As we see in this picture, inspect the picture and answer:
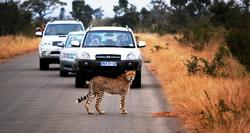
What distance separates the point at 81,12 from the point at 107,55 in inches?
4185

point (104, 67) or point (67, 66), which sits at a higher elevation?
point (104, 67)

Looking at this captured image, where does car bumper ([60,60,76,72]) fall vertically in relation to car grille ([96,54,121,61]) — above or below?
below

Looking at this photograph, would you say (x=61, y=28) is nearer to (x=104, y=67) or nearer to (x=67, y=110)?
(x=104, y=67)

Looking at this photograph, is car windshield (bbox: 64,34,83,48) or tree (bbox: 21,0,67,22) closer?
car windshield (bbox: 64,34,83,48)

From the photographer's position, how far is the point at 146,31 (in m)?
93.8

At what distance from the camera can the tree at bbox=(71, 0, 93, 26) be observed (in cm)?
12305

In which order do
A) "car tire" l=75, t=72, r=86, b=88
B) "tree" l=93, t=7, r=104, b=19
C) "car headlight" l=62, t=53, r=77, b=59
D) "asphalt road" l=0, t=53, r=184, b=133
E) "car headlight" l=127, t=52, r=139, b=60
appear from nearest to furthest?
"asphalt road" l=0, t=53, r=184, b=133
"car headlight" l=127, t=52, r=139, b=60
"car tire" l=75, t=72, r=86, b=88
"car headlight" l=62, t=53, r=77, b=59
"tree" l=93, t=7, r=104, b=19

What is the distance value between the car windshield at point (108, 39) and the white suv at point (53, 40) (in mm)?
6791

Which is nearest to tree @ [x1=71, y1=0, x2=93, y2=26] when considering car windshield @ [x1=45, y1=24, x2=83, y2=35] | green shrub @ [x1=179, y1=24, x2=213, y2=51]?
green shrub @ [x1=179, y1=24, x2=213, y2=51]

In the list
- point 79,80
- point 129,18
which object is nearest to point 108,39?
point 79,80

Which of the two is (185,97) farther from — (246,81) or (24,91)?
(24,91)

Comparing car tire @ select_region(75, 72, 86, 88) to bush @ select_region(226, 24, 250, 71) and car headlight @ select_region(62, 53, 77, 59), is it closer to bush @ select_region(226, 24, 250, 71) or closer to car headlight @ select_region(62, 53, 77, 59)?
car headlight @ select_region(62, 53, 77, 59)

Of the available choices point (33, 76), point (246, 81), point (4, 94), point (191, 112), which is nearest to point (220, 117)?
point (191, 112)

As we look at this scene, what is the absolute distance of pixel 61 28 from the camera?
30.6 metres
